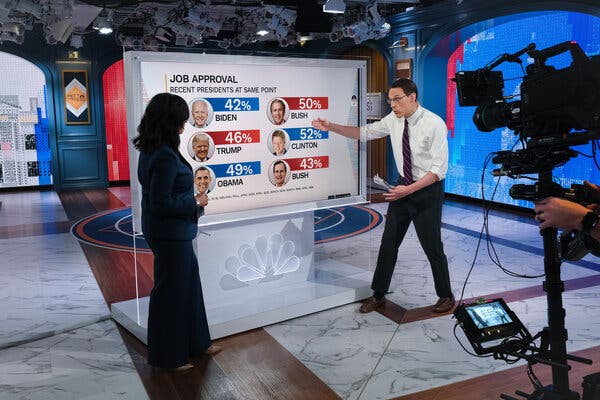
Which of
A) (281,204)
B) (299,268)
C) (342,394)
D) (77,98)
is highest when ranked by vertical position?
(77,98)

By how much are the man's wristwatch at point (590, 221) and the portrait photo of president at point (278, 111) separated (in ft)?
7.37

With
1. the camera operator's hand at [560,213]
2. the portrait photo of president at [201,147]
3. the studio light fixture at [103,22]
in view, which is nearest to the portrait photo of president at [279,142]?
the portrait photo of president at [201,147]

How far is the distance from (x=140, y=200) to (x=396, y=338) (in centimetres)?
173

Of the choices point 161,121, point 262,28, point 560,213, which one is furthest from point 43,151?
point 560,213

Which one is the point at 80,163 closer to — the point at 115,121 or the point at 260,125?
the point at 115,121

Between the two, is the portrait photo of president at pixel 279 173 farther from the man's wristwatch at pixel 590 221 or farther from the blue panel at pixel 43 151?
the blue panel at pixel 43 151

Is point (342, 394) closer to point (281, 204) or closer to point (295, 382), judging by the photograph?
point (295, 382)

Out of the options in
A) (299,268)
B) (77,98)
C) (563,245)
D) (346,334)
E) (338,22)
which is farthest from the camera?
(77,98)

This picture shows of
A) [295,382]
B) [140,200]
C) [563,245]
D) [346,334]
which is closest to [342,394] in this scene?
[295,382]

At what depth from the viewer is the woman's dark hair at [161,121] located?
2.81 meters

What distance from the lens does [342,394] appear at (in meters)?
2.77

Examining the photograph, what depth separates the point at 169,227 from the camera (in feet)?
9.34

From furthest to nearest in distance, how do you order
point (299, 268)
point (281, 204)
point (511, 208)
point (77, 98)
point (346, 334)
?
point (77, 98)
point (511, 208)
point (299, 268)
point (281, 204)
point (346, 334)

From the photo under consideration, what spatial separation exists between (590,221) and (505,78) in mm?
4757
